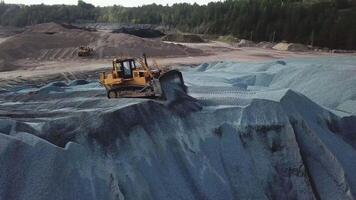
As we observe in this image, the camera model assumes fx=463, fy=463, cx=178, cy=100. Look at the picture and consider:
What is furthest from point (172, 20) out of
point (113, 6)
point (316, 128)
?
point (316, 128)

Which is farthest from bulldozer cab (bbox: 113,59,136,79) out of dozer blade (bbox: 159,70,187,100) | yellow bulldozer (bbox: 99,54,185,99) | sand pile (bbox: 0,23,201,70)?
sand pile (bbox: 0,23,201,70)

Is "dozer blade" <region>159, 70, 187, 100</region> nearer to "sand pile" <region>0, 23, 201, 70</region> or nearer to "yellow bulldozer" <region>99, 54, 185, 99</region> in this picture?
"yellow bulldozer" <region>99, 54, 185, 99</region>

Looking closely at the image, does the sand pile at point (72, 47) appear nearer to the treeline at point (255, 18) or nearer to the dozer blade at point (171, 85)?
the dozer blade at point (171, 85)

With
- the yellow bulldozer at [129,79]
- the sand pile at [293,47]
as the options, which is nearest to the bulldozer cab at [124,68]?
the yellow bulldozer at [129,79]

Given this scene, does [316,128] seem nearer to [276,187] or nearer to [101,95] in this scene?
[276,187]

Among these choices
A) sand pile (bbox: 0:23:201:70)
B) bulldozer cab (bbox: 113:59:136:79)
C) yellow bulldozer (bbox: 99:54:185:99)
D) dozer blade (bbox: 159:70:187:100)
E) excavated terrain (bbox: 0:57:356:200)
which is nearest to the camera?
excavated terrain (bbox: 0:57:356:200)

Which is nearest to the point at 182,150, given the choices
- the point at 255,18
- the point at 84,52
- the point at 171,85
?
the point at 171,85
